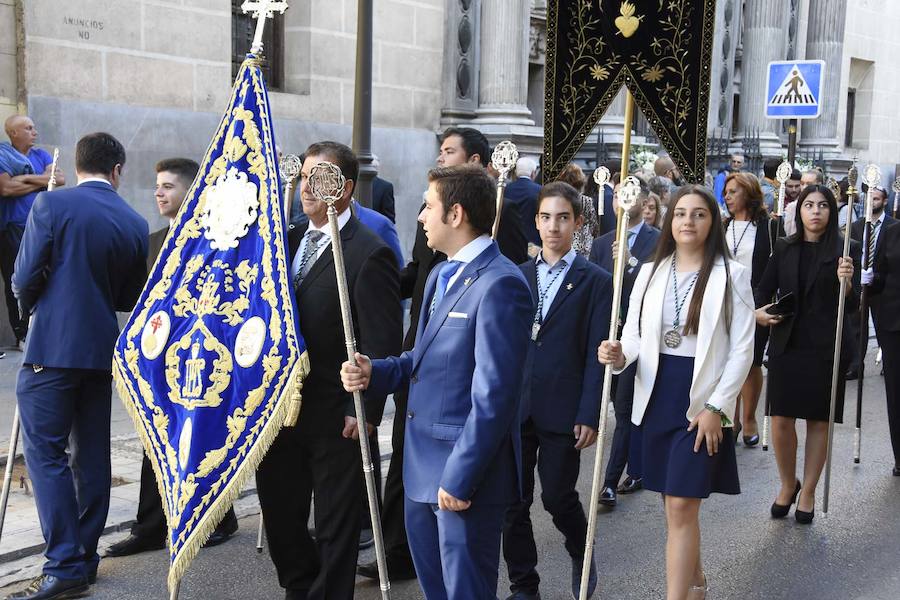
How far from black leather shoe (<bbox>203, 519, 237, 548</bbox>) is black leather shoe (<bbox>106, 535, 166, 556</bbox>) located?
10.1 inches

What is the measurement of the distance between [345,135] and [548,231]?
366 inches

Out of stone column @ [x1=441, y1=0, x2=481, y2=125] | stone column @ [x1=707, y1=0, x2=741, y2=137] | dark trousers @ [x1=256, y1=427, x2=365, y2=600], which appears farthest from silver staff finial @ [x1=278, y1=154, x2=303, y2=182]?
stone column @ [x1=707, y1=0, x2=741, y2=137]

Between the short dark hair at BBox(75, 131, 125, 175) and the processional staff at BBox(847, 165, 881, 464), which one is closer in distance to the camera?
the short dark hair at BBox(75, 131, 125, 175)

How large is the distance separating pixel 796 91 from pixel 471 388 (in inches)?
444

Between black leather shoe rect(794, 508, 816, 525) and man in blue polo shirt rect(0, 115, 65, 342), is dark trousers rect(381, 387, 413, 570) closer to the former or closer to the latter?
black leather shoe rect(794, 508, 816, 525)

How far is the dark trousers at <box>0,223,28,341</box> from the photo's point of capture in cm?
1027

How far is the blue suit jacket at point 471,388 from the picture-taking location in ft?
13.1

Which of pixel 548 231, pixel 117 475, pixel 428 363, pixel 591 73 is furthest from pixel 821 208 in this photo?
pixel 117 475

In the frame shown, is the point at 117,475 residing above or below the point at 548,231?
below

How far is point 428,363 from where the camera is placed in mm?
4207

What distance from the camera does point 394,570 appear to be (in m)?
5.86

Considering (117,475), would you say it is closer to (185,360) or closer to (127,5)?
(185,360)

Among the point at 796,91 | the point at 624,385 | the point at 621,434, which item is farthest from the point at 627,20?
the point at 796,91

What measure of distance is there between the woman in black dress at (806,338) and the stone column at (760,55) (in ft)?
54.7
